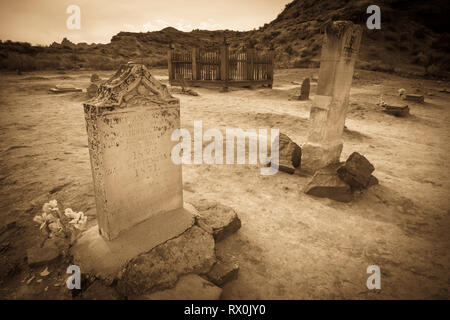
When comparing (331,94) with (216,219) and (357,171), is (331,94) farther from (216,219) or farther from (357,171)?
(216,219)

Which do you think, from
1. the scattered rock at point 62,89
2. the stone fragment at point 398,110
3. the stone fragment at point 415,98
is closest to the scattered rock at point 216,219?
the stone fragment at point 398,110

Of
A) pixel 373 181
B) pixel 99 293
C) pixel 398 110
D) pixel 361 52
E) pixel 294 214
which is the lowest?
pixel 294 214

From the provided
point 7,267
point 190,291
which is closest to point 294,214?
point 190,291

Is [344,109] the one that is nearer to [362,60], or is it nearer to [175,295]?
[175,295]

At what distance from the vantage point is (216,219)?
2.91 metres

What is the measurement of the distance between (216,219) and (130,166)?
1.22 meters

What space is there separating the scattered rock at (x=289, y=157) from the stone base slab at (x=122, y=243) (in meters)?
2.53

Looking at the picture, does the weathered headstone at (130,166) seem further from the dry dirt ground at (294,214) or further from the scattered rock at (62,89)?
the scattered rock at (62,89)

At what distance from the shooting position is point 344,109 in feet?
15.1

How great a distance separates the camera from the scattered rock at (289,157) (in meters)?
4.66

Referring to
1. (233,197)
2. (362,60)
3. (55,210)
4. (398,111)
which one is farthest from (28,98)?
(362,60)

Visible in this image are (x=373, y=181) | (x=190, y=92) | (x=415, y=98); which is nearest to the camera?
(x=373, y=181)

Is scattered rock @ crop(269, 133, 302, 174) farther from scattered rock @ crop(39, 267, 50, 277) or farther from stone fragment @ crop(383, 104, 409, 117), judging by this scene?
stone fragment @ crop(383, 104, 409, 117)

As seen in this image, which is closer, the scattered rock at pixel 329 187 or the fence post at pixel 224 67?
the scattered rock at pixel 329 187
